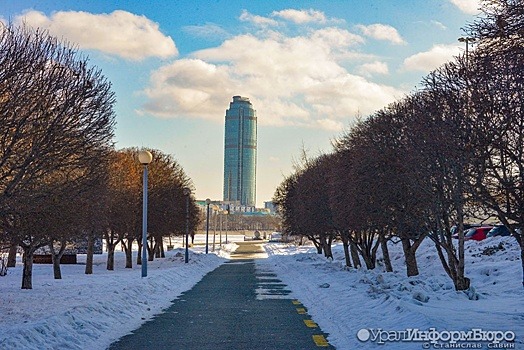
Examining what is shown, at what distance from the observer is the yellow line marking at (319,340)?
11.1 metres

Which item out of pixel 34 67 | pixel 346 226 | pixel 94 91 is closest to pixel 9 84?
pixel 34 67

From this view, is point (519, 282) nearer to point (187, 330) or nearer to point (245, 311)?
point (245, 311)

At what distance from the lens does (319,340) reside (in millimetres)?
11500

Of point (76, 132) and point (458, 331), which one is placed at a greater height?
point (76, 132)

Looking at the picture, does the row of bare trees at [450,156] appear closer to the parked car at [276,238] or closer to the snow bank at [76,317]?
the snow bank at [76,317]

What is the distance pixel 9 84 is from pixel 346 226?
20.3 metres

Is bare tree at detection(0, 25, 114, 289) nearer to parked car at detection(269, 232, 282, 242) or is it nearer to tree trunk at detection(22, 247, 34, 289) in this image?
tree trunk at detection(22, 247, 34, 289)

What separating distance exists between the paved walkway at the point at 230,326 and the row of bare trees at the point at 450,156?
4.09m

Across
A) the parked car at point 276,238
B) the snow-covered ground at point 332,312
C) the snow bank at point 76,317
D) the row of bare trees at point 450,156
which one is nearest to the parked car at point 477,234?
the row of bare trees at point 450,156

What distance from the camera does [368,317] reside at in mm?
13695

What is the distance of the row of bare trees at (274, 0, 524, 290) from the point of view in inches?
417

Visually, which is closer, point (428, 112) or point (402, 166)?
point (428, 112)

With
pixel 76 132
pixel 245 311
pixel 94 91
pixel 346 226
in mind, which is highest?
pixel 94 91

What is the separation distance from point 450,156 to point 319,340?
5.08 m
